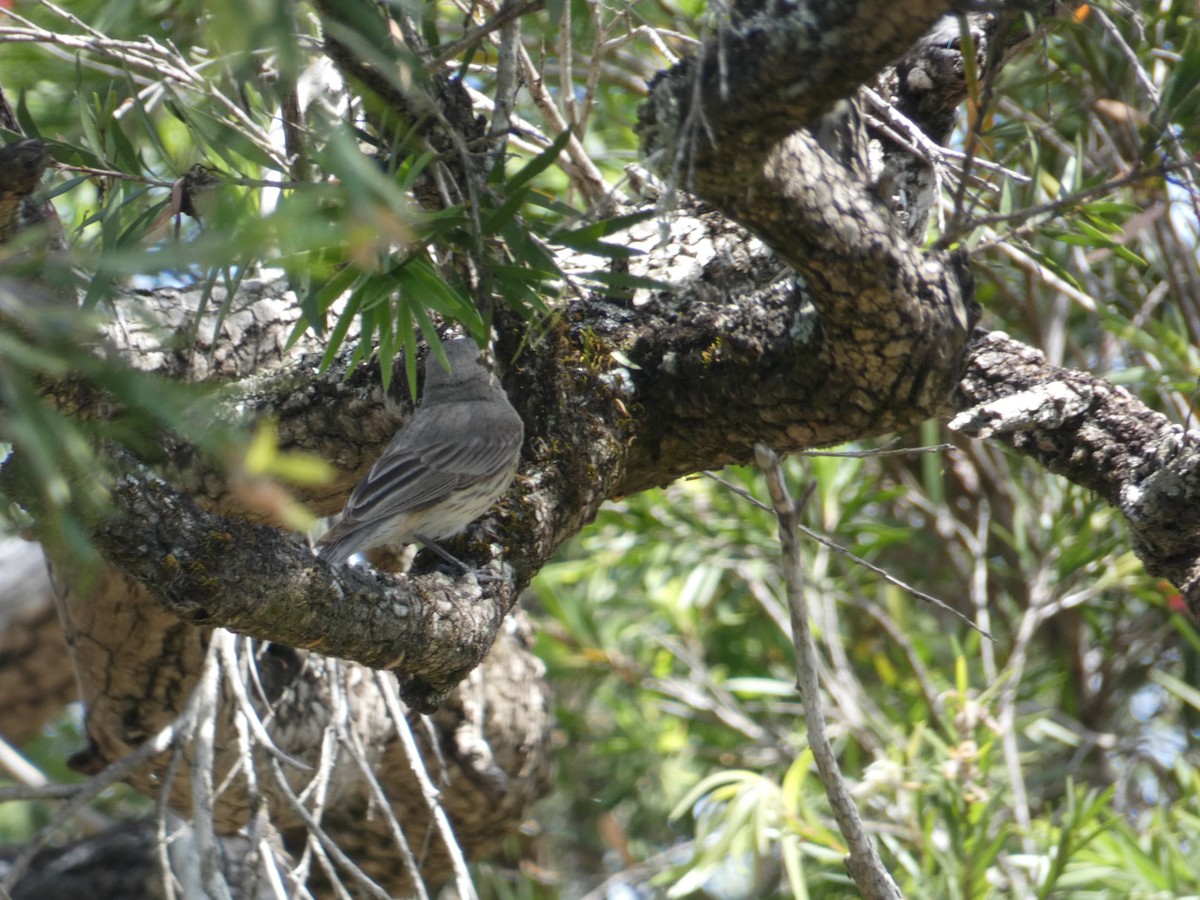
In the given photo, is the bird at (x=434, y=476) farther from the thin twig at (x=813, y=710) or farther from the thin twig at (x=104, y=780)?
the thin twig at (x=813, y=710)

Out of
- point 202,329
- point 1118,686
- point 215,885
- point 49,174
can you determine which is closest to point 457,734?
point 215,885

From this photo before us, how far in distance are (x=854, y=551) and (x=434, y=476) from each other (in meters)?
1.91

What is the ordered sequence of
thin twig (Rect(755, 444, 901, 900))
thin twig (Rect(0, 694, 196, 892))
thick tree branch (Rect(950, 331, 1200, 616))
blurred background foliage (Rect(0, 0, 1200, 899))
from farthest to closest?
1. thin twig (Rect(0, 694, 196, 892))
2. blurred background foliage (Rect(0, 0, 1200, 899))
3. thick tree branch (Rect(950, 331, 1200, 616))
4. thin twig (Rect(755, 444, 901, 900))

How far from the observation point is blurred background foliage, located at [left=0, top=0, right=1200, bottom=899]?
2.60m

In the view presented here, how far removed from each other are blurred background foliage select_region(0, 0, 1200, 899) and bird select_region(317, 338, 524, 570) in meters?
0.36

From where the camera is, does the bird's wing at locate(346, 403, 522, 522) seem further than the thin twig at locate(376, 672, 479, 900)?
Yes

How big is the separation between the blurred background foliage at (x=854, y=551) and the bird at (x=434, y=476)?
362 millimetres

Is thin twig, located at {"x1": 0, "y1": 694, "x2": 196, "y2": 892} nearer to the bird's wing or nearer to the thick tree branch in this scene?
the bird's wing

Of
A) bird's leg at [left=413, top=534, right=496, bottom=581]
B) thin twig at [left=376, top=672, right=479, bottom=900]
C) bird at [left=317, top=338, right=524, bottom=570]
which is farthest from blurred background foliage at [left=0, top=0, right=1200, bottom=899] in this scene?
thin twig at [left=376, top=672, right=479, bottom=900]

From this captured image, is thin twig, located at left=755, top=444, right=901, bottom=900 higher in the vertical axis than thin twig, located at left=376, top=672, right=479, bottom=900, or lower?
higher

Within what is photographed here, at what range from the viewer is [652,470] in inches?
112

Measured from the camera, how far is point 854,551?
4.32 meters

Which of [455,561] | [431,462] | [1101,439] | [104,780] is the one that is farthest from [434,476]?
[1101,439]

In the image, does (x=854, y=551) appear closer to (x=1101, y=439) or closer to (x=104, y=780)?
(x=1101, y=439)
